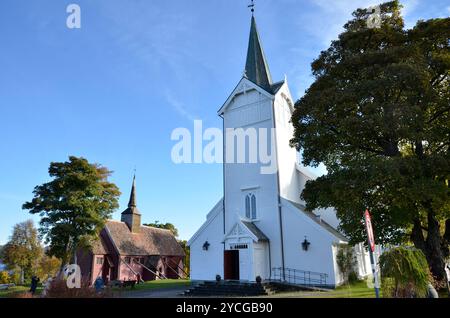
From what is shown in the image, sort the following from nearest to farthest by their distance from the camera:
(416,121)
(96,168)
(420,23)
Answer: (416,121), (420,23), (96,168)

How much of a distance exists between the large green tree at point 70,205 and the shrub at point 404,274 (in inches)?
894

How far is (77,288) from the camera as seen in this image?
8.39 meters

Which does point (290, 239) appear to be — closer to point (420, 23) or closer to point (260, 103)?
point (260, 103)

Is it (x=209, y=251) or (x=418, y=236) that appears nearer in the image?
(x=418, y=236)

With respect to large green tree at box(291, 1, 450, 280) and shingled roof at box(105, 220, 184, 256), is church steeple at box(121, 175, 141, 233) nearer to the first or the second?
shingled roof at box(105, 220, 184, 256)

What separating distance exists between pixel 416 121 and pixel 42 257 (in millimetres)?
48358

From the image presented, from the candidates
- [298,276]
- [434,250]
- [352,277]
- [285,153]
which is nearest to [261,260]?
[298,276]

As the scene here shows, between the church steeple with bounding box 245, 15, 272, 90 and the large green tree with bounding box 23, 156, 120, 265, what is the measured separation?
1604cm

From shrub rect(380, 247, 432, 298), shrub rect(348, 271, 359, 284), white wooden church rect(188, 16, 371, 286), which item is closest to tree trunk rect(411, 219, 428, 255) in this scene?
white wooden church rect(188, 16, 371, 286)

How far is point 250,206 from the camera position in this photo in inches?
986

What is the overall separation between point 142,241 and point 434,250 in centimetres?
3829

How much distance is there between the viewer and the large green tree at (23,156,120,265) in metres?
24.9

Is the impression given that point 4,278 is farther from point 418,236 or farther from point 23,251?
point 418,236
